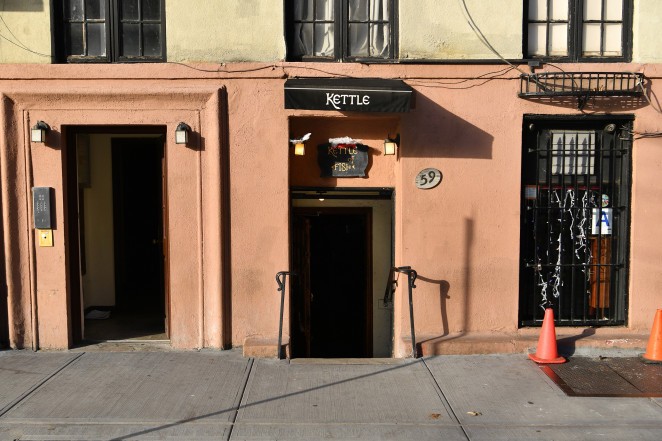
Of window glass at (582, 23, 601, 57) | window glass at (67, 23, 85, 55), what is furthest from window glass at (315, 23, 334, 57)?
window glass at (582, 23, 601, 57)

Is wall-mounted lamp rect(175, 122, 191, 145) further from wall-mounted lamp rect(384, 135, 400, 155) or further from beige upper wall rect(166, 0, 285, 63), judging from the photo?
wall-mounted lamp rect(384, 135, 400, 155)

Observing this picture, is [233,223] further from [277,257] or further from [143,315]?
[143,315]

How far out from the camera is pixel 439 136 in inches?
326

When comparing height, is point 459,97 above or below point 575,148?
above

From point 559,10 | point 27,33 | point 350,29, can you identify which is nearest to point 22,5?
point 27,33

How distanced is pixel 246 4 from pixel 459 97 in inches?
110

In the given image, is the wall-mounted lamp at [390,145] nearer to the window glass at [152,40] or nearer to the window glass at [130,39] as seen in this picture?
the window glass at [152,40]

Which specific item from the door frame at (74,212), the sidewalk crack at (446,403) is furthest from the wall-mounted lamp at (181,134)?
the sidewalk crack at (446,403)

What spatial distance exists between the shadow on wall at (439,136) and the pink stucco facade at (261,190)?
13 millimetres

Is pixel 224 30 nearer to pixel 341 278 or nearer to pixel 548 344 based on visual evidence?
pixel 341 278

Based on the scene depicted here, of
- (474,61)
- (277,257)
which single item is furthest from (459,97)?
(277,257)

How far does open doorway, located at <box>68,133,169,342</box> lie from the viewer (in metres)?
9.97

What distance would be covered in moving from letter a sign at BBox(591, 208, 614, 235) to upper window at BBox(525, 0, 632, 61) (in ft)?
6.14

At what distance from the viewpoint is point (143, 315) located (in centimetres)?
1042
